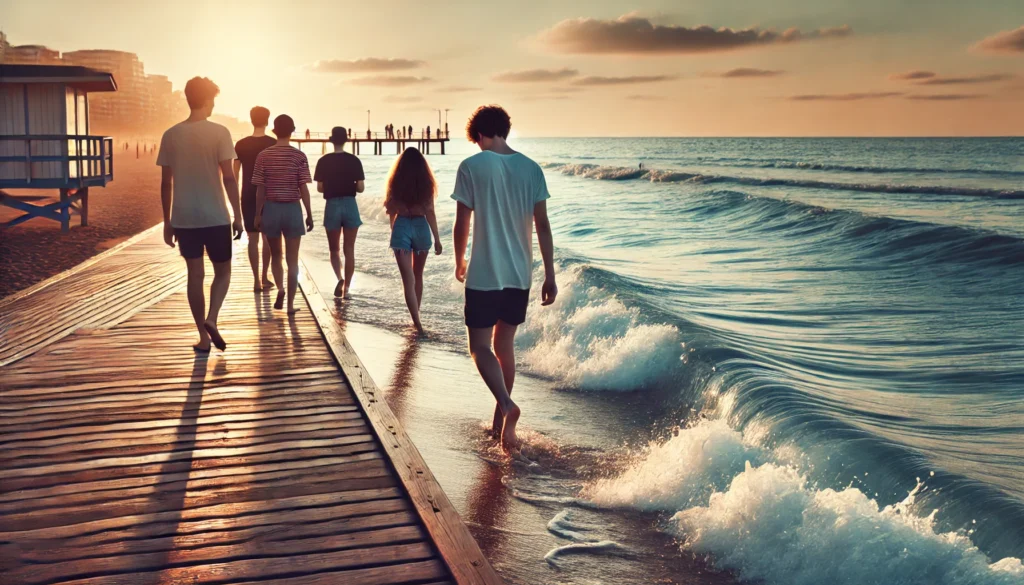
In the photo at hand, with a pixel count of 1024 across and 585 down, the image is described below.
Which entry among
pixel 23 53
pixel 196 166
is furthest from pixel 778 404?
pixel 23 53

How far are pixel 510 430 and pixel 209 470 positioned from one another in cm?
178

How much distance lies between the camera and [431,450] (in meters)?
5.25

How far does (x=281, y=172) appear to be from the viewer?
307 inches

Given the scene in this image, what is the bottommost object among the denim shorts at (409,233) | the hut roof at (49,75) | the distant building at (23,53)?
the denim shorts at (409,233)

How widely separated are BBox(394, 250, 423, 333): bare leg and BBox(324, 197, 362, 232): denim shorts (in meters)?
1.06

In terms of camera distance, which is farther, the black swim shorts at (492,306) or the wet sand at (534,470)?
the black swim shorts at (492,306)

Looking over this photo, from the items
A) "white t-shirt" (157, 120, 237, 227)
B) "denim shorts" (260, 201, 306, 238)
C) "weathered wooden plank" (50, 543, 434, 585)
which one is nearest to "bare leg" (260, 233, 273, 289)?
"denim shorts" (260, 201, 306, 238)

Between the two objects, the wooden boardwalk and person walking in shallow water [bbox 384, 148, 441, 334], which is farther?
person walking in shallow water [bbox 384, 148, 441, 334]

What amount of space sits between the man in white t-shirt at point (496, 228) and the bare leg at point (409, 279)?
11.1 feet

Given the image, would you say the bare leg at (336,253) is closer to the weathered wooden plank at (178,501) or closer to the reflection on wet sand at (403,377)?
the reflection on wet sand at (403,377)

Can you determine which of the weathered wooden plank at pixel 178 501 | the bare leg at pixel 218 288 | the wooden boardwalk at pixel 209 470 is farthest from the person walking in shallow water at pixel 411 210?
the weathered wooden plank at pixel 178 501

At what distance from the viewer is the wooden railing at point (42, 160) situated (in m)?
17.1

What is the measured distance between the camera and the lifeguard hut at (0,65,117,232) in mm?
17234

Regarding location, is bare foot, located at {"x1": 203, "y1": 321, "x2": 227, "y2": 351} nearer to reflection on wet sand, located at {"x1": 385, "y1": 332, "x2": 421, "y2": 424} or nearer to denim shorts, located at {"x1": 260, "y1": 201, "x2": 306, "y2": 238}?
reflection on wet sand, located at {"x1": 385, "y1": 332, "x2": 421, "y2": 424}
